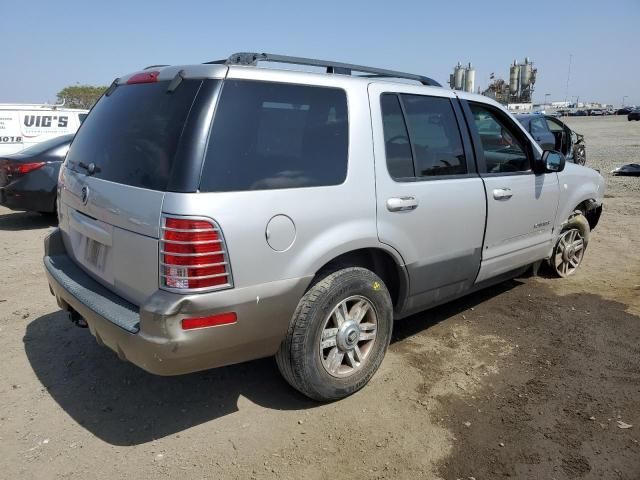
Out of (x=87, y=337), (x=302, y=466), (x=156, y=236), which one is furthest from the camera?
(x=87, y=337)

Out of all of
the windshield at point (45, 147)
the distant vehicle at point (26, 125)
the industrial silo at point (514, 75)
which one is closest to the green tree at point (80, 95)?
the distant vehicle at point (26, 125)

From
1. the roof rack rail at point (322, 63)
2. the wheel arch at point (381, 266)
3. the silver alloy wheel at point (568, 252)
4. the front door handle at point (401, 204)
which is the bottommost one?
the silver alloy wheel at point (568, 252)

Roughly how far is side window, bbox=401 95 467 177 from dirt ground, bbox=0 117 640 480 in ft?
4.56

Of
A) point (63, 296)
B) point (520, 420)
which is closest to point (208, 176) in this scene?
point (63, 296)

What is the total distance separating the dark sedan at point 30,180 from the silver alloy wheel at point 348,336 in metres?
6.28

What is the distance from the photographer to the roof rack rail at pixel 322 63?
9.29 feet

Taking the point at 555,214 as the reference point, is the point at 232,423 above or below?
below

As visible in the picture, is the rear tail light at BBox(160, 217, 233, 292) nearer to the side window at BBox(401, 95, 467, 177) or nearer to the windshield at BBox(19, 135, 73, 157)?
the side window at BBox(401, 95, 467, 177)

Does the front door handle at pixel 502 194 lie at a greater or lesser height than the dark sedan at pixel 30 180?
greater

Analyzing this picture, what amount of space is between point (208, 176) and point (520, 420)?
227 centimetres

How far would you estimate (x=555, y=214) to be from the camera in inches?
187

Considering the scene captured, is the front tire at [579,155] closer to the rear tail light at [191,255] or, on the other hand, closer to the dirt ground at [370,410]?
the dirt ground at [370,410]

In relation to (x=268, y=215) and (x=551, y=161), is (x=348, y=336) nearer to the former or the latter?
(x=268, y=215)

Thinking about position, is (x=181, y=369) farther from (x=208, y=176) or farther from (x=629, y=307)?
(x=629, y=307)
